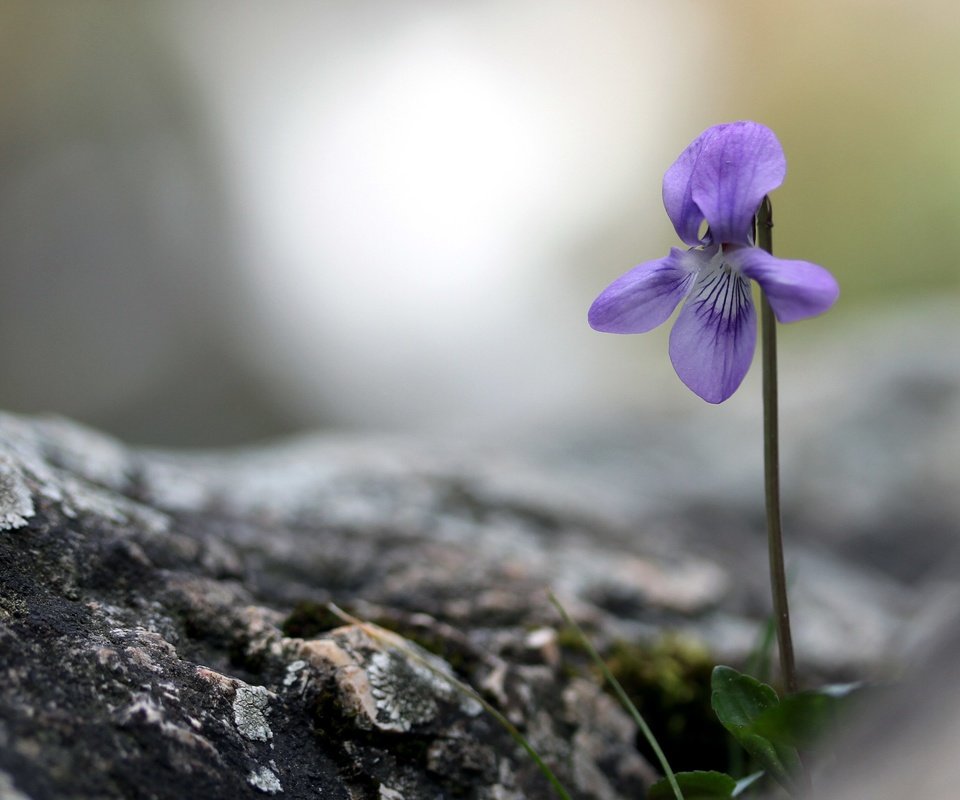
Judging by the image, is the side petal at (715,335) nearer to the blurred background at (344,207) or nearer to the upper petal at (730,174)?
the upper petal at (730,174)

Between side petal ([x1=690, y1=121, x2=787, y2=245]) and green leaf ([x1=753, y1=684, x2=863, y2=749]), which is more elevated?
side petal ([x1=690, y1=121, x2=787, y2=245])

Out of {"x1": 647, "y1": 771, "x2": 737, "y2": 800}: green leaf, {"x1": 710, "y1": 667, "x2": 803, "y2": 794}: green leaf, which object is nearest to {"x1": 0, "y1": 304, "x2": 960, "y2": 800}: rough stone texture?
{"x1": 647, "y1": 771, "x2": 737, "y2": 800}: green leaf

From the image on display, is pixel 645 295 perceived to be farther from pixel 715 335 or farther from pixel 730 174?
pixel 730 174

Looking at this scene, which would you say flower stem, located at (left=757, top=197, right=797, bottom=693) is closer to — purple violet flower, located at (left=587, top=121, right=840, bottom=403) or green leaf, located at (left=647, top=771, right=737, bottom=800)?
purple violet flower, located at (left=587, top=121, right=840, bottom=403)

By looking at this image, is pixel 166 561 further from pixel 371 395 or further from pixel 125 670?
pixel 371 395

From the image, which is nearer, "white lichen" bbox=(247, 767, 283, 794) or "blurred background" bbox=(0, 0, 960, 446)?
"white lichen" bbox=(247, 767, 283, 794)

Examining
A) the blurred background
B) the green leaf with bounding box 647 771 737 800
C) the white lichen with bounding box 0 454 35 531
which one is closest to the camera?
the green leaf with bounding box 647 771 737 800
